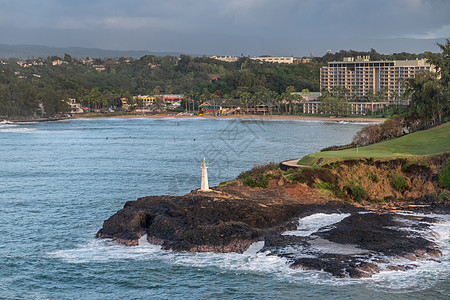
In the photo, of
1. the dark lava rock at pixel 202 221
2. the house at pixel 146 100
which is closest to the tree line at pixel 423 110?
the dark lava rock at pixel 202 221

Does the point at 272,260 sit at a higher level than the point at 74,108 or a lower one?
lower

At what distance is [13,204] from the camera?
3328cm

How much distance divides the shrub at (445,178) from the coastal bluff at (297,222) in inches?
17.4

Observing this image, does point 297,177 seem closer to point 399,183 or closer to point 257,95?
point 399,183

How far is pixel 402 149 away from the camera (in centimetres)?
3506

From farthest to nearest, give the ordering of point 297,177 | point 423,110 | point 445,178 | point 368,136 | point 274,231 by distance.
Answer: point 423,110
point 368,136
point 297,177
point 445,178
point 274,231

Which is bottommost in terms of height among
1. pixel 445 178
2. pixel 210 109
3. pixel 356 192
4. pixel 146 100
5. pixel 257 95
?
pixel 356 192

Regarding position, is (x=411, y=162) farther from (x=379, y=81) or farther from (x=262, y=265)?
(x=379, y=81)

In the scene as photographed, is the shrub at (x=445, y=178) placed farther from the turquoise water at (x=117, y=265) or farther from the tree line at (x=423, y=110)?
the tree line at (x=423, y=110)

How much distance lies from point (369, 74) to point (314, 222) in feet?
507

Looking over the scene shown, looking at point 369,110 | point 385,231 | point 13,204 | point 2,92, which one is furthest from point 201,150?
point 2,92

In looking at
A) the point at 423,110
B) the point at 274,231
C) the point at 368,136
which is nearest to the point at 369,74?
the point at 423,110

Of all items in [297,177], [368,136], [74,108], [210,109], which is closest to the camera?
[297,177]

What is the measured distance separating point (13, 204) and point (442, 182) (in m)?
23.5
